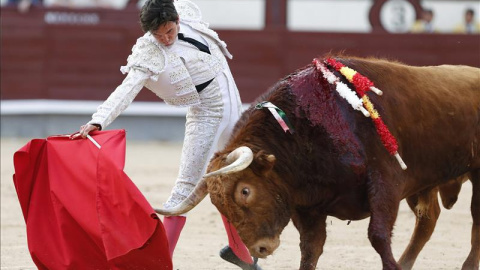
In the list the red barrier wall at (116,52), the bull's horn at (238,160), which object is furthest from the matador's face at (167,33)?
the red barrier wall at (116,52)

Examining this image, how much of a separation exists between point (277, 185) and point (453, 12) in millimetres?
10507

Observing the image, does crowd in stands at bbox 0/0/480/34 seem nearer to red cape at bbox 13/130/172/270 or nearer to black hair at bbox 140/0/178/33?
red cape at bbox 13/130/172/270

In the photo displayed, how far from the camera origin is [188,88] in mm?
4125

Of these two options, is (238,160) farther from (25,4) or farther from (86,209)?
(25,4)

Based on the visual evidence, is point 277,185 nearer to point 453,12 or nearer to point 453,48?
point 453,48

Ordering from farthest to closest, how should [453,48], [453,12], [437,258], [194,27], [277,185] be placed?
[453,12] < [453,48] < [437,258] < [194,27] < [277,185]

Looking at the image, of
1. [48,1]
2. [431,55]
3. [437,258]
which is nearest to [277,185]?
[437,258]

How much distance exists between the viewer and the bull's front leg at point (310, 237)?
4.07m

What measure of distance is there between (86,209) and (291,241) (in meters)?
1.83

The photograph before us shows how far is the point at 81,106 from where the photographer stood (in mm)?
10320

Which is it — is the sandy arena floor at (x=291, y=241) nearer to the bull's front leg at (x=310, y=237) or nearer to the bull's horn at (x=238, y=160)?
the bull's front leg at (x=310, y=237)

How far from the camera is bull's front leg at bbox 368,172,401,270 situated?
376cm

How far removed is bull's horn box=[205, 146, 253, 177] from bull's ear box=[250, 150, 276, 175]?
6 cm

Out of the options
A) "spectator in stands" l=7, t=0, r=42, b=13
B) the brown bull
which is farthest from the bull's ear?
"spectator in stands" l=7, t=0, r=42, b=13
